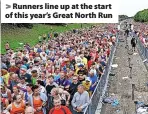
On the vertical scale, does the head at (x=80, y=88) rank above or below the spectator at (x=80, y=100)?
above

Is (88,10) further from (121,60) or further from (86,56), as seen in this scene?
(121,60)

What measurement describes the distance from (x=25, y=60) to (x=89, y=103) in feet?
21.6

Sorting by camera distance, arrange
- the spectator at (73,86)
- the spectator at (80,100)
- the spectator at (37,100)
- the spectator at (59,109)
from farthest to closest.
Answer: the spectator at (73,86), the spectator at (80,100), the spectator at (37,100), the spectator at (59,109)

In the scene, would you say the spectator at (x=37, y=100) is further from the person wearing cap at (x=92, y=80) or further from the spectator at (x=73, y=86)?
the person wearing cap at (x=92, y=80)

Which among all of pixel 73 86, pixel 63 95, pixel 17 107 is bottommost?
pixel 17 107

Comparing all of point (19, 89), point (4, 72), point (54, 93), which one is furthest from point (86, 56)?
point (54, 93)

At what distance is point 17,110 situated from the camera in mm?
10609

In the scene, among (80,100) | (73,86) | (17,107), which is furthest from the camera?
(73,86)

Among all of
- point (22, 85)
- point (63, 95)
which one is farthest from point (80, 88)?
point (22, 85)

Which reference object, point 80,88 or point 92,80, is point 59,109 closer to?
point 80,88

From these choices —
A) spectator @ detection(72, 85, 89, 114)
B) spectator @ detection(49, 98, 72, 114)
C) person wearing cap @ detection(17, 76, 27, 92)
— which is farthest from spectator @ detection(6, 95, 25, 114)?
spectator @ detection(72, 85, 89, 114)

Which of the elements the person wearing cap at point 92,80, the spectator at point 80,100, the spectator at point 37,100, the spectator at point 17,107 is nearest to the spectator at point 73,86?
the spectator at point 80,100

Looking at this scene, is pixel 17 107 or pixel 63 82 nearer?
pixel 17 107

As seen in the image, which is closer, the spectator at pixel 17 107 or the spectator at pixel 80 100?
the spectator at pixel 17 107
